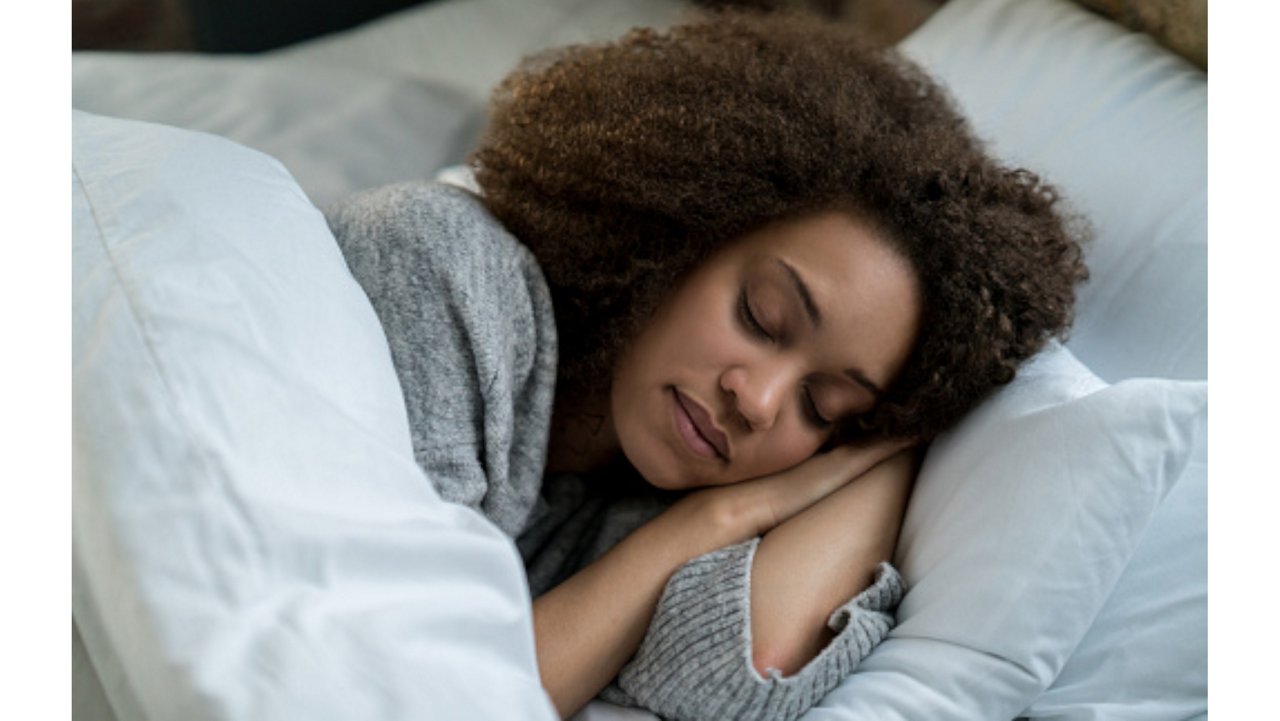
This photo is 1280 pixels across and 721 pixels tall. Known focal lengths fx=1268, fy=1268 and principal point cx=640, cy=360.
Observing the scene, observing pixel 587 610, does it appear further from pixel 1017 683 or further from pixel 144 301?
pixel 144 301

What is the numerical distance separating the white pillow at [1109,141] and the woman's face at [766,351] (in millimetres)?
244

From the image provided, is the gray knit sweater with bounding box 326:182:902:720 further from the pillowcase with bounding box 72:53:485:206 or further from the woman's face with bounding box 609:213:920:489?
the pillowcase with bounding box 72:53:485:206

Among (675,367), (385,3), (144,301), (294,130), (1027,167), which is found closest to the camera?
(144,301)

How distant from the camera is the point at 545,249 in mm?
1010

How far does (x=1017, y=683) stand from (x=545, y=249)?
48 centimetres

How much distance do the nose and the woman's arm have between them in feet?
0.26

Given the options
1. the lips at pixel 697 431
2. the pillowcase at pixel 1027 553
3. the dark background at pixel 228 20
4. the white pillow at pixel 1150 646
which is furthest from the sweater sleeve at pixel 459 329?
the dark background at pixel 228 20

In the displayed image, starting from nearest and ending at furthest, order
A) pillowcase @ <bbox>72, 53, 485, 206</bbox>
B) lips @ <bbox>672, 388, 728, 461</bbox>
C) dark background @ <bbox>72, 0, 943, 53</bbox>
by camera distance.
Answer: lips @ <bbox>672, 388, 728, 461</bbox> → pillowcase @ <bbox>72, 53, 485, 206</bbox> → dark background @ <bbox>72, 0, 943, 53</bbox>

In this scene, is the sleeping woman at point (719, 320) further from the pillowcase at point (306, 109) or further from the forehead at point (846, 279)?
the pillowcase at point (306, 109)

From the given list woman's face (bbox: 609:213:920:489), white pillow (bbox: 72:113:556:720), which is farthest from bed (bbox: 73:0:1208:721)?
woman's face (bbox: 609:213:920:489)

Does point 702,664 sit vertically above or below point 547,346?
below

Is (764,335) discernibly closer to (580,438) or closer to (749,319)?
(749,319)

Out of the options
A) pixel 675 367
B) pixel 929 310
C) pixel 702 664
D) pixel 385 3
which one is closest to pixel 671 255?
pixel 675 367

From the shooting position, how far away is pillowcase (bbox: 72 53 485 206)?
4.57 feet
